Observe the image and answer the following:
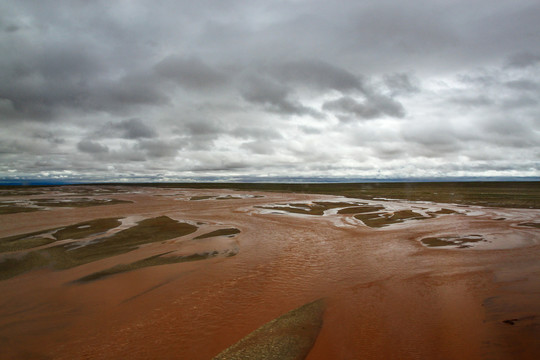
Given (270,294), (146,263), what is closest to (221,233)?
(146,263)

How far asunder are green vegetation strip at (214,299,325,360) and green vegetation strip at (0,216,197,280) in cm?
1037

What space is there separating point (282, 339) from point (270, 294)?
3012mm

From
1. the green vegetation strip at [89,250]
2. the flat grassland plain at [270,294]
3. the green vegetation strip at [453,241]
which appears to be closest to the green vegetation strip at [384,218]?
the flat grassland plain at [270,294]

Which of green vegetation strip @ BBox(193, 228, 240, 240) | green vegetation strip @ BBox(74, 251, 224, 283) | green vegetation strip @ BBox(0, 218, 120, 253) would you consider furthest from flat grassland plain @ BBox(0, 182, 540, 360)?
green vegetation strip @ BBox(193, 228, 240, 240)

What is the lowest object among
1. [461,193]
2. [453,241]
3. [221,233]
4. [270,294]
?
[270,294]

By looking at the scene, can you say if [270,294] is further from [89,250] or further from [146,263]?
[89,250]

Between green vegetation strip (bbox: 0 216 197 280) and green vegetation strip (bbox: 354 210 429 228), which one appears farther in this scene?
green vegetation strip (bbox: 354 210 429 228)

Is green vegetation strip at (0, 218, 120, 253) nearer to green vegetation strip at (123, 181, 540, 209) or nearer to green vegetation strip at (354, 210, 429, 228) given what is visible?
green vegetation strip at (354, 210, 429, 228)

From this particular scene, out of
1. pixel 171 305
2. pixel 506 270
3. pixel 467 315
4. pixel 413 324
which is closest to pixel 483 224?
pixel 506 270

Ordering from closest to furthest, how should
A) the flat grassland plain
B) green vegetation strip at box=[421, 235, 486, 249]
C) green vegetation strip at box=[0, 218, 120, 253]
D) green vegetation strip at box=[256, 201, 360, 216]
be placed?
the flat grassland plain → green vegetation strip at box=[0, 218, 120, 253] → green vegetation strip at box=[421, 235, 486, 249] → green vegetation strip at box=[256, 201, 360, 216]

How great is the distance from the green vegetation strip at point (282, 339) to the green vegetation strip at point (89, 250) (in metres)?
10.4

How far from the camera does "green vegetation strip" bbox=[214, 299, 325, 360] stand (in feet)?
22.5

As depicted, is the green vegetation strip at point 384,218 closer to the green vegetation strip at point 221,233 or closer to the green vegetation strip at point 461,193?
the green vegetation strip at point 221,233

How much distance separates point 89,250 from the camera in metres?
15.9
